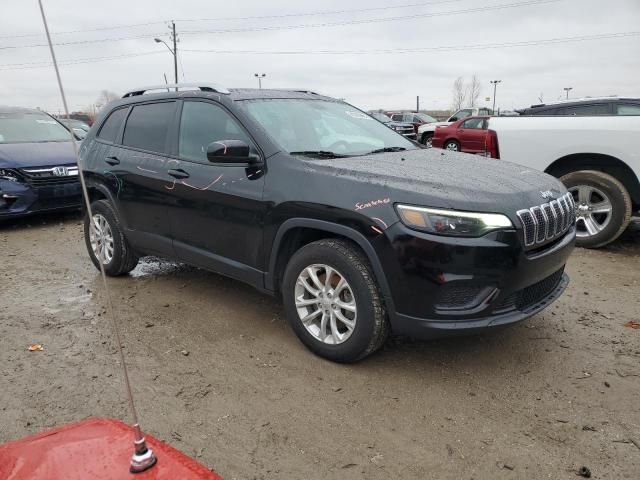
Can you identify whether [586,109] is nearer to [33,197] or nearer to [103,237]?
[103,237]

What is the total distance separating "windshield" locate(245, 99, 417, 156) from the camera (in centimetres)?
366

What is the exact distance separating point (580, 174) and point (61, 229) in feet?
22.2

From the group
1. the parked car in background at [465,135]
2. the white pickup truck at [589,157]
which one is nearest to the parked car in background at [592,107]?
the white pickup truck at [589,157]

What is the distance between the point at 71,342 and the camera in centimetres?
366

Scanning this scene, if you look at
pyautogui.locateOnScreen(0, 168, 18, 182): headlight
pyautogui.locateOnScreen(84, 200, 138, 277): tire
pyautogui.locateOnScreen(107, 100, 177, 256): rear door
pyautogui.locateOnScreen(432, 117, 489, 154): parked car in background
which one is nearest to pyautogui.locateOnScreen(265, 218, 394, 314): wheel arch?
pyautogui.locateOnScreen(107, 100, 177, 256): rear door

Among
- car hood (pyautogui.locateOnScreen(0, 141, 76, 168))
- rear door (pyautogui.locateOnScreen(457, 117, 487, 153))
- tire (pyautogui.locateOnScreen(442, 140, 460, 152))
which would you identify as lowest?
tire (pyautogui.locateOnScreen(442, 140, 460, 152))

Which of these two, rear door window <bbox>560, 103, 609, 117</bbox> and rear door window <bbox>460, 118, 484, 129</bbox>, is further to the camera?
rear door window <bbox>460, 118, 484, 129</bbox>

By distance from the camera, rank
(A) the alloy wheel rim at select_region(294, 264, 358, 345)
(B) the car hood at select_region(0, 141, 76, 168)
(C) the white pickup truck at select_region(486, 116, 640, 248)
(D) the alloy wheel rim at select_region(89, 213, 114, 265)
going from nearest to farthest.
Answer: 1. (A) the alloy wheel rim at select_region(294, 264, 358, 345)
2. (D) the alloy wheel rim at select_region(89, 213, 114, 265)
3. (C) the white pickup truck at select_region(486, 116, 640, 248)
4. (B) the car hood at select_region(0, 141, 76, 168)

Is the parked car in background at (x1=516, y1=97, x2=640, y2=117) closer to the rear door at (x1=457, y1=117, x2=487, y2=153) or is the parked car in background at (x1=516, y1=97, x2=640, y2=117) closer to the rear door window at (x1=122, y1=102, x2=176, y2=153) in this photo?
the rear door window at (x1=122, y1=102, x2=176, y2=153)

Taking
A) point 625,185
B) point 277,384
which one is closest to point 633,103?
point 625,185

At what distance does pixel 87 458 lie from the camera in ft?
6.15

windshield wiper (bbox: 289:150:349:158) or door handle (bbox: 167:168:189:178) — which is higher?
windshield wiper (bbox: 289:150:349:158)

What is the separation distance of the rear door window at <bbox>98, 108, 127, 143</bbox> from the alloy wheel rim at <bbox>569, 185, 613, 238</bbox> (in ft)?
15.8

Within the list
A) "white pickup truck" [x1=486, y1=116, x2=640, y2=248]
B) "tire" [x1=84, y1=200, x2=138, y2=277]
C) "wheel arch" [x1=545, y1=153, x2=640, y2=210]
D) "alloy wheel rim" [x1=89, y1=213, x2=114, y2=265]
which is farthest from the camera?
"wheel arch" [x1=545, y1=153, x2=640, y2=210]
